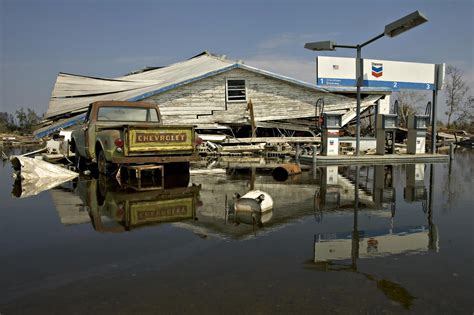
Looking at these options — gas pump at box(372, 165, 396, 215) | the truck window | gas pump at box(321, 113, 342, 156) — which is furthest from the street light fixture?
the truck window

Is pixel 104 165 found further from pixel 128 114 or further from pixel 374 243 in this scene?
pixel 374 243

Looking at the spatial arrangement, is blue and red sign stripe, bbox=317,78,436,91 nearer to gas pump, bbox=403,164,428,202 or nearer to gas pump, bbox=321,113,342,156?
gas pump, bbox=321,113,342,156

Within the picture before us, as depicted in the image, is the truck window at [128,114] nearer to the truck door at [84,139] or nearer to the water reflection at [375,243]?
the truck door at [84,139]

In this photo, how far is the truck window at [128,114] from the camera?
36.2 feet

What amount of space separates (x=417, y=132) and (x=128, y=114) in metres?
12.9

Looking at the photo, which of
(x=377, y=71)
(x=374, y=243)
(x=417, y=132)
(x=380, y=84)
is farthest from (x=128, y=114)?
(x=417, y=132)

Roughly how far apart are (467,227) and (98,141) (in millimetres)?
8735

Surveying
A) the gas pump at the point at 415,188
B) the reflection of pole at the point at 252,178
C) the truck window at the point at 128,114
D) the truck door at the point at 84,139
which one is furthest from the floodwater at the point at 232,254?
the truck window at the point at 128,114

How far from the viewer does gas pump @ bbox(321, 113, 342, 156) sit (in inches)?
603

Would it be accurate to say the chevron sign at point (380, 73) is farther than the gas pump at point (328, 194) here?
Yes

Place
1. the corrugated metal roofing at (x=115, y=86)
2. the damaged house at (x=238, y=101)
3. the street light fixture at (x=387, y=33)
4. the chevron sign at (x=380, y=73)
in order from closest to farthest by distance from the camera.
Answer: the street light fixture at (x=387, y=33), the chevron sign at (x=380, y=73), the corrugated metal roofing at (x=115, y=86), the damaged house at (x=238, y=101)

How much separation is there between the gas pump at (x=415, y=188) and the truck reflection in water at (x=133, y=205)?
4.55 meters

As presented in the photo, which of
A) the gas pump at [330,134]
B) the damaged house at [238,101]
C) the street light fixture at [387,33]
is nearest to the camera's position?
the street light fixture at [387,33]

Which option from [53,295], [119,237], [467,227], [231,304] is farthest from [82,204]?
[467,227]
